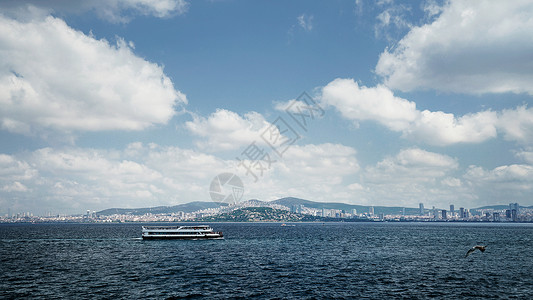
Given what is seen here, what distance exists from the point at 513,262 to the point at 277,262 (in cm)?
5522

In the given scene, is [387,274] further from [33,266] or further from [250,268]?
[33,266]

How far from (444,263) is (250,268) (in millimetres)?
44343

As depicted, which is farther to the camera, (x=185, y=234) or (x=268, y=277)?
(x=185, y=234)

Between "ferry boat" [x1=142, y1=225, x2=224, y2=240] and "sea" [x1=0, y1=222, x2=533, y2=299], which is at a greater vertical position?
"sea" [x1=0, y1=222, x2=533, y2=299]

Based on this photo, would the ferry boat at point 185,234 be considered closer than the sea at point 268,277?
No

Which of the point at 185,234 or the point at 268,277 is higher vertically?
the point at 268,277

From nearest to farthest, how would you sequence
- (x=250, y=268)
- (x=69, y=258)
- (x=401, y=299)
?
1. (x=401, y=299)
2. (x=250, y=268)
3. (x=69, y=258)

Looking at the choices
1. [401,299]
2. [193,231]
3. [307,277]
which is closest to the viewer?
[401,299]

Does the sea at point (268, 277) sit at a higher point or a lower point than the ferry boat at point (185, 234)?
higher

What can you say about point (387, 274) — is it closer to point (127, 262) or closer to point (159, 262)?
point (159, 262)

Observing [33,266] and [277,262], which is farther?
[277,262]

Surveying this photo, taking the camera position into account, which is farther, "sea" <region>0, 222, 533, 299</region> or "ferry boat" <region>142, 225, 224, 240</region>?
"ferry boat" <region>142, 225, 224, 240</region>

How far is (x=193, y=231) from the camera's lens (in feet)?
500

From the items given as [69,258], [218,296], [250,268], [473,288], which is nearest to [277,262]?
[250,268]
